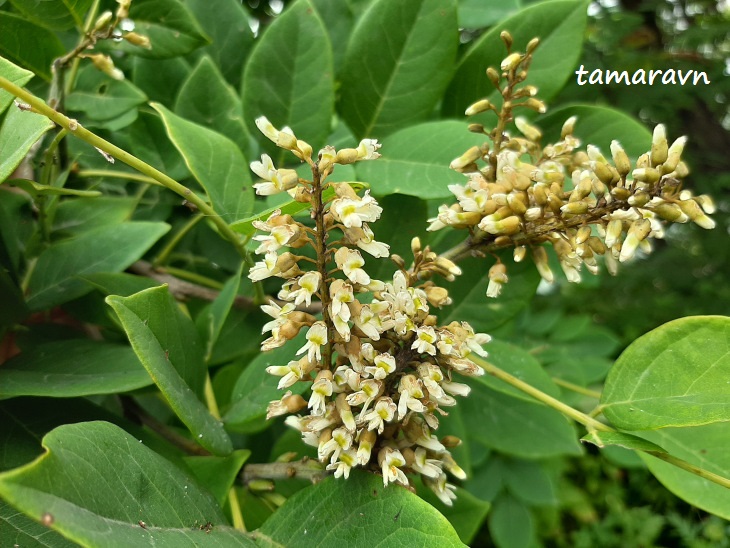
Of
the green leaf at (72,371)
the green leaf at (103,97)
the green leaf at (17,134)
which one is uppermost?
the green leaf at (17,134)

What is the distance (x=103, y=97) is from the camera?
933mm

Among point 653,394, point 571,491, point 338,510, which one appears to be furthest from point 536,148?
point 571,491

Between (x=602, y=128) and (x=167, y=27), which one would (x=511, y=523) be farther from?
(x=167, y=27)

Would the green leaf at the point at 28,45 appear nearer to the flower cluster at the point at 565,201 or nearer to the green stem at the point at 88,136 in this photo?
the green stem at the point at 88,136

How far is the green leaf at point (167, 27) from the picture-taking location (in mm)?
920

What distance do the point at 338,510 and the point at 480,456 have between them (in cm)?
105

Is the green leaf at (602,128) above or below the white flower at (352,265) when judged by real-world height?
below

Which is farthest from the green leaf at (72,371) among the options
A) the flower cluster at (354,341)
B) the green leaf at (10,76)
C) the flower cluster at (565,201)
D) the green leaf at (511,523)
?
the green leaf at (511,523)

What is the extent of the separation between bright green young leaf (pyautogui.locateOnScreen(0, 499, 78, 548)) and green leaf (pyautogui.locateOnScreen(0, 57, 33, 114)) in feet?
1.18

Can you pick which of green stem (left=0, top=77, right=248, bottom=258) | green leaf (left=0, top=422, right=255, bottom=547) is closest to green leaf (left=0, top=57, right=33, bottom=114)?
green stem (left=0, top=77, right=248, bottom=258)

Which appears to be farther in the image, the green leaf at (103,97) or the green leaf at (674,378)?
the green leaf at (103,97)

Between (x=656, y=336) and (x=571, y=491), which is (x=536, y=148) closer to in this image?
(x=656, y=336)

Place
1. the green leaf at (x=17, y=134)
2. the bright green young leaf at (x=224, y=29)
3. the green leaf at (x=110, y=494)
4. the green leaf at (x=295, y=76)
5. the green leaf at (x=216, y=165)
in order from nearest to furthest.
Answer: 1. the green leaf at (x=110, y=494)
2. the green leaf at (x=17, y=134)
3. the green leaf at (x=216, y=165)
4. the green leaf at (x=295, y=76)
5. the bright green young leaf at (x=224, y=29)

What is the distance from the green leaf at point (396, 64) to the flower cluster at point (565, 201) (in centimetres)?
16
